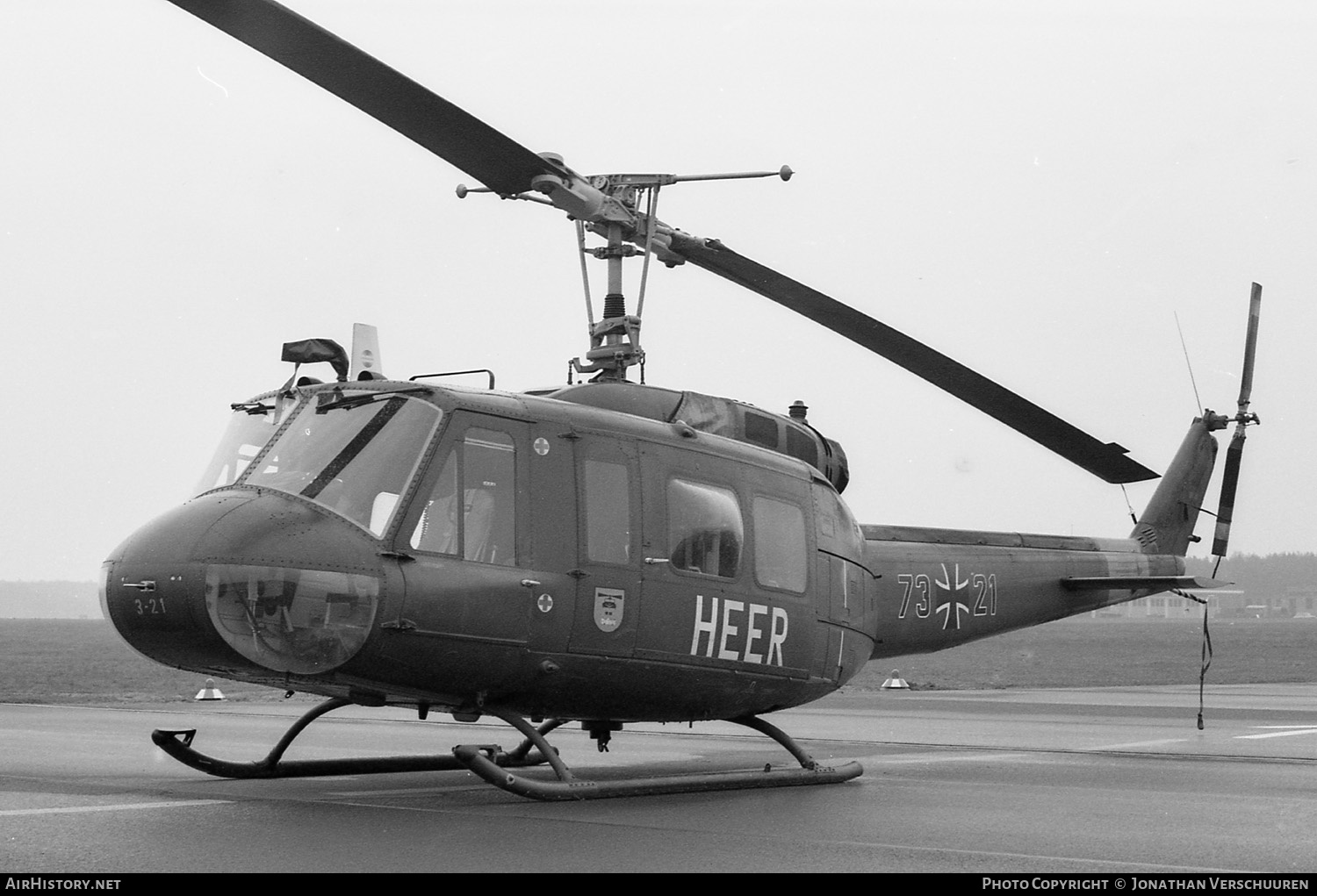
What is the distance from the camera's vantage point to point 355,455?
820 cm

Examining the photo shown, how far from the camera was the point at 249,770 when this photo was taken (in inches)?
365

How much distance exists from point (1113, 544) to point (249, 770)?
9.51 metres

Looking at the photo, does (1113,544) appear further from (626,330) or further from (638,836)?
(638,836)

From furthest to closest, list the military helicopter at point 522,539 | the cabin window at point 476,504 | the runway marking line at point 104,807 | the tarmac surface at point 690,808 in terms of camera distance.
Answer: the cabin window at point 476,504, the military helicopter at point 522,539, the runway marking line at point 104,807, the tarmac surface at point 690,808

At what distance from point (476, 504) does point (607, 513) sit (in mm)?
919

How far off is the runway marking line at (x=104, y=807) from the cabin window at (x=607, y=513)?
8.47ft

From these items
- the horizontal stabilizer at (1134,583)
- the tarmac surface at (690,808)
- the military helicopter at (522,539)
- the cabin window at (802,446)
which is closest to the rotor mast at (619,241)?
the military helicopter at (522,539)

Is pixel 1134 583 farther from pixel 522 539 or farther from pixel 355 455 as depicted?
pixel 355 455

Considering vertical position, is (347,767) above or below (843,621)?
below

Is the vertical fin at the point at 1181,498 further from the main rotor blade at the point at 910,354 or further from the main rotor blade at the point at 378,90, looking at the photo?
the main rotor blade at the point at 378,90

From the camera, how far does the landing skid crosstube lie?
7.95 metres

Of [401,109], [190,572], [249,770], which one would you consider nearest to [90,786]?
[249,770]

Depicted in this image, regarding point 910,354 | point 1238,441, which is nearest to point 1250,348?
point 1238,441

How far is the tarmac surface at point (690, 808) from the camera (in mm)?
6172
